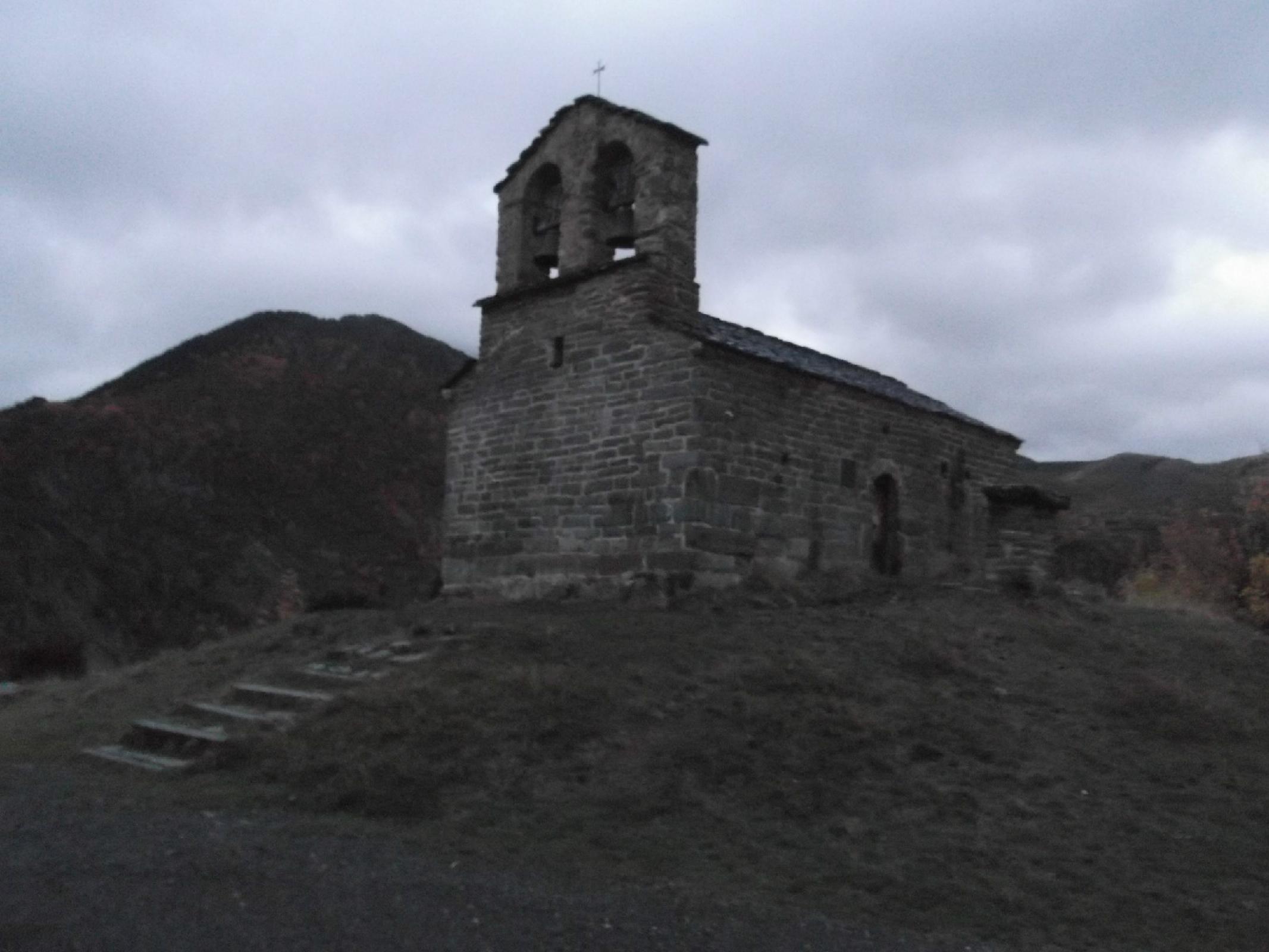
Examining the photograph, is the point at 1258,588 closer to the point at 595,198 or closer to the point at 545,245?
the point at 595,198

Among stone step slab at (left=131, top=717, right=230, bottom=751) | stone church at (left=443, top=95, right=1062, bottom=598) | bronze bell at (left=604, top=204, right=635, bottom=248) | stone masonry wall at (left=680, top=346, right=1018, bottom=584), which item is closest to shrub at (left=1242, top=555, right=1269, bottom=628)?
stone church at (left=443, top=95, right=1062, bottom=598)

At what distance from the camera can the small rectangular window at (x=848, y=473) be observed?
1609 centimetres

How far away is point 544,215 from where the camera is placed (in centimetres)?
1642

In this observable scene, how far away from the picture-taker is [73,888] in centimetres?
588

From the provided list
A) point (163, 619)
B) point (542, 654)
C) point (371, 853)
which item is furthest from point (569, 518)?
point (163, 619)

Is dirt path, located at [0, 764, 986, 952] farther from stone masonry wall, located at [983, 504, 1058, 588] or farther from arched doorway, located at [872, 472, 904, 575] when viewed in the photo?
stone masonry wall, located at [983, 504, 1058, 588]

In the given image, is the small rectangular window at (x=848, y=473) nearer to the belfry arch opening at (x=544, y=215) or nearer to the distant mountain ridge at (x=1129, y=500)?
the belfry arch opening at (x=544, y=215)

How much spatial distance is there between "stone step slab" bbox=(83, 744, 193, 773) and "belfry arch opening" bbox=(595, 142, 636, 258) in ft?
28.4

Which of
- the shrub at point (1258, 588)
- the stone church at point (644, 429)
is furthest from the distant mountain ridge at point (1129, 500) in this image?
the stone church at point (644, 429)

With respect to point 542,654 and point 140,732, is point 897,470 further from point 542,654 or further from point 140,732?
point 140,732

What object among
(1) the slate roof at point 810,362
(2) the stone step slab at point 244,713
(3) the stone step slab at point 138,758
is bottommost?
(3) the stone step slab at point 138,758

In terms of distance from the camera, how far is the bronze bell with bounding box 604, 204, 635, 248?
15156 mm

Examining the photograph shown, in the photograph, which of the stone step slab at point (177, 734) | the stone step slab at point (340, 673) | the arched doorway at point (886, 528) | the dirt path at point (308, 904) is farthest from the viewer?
the arched doorway at point (886, 528)

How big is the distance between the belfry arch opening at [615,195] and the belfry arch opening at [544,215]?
938 millimetres
